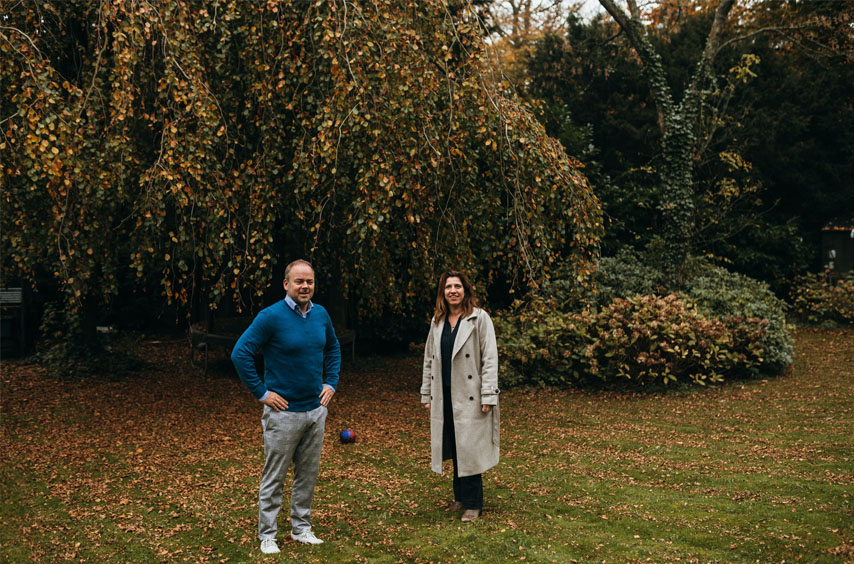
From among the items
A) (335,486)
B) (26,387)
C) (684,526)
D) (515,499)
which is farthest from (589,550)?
(26,387)

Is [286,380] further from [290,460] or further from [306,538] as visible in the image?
[306,538]

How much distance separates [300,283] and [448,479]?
221cm

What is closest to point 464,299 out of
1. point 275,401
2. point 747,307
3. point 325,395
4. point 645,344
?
point 325,395

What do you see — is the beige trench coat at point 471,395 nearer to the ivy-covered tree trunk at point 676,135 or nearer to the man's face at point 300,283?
the man's face at point 300,283

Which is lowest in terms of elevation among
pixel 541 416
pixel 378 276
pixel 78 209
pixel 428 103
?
pixel 541 416

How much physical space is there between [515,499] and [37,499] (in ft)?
10.3

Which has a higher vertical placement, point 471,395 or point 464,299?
point 464,299

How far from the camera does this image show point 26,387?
8.94 metres

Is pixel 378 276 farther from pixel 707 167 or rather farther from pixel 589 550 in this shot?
pixel 707 167

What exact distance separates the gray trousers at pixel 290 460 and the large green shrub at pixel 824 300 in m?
12.7

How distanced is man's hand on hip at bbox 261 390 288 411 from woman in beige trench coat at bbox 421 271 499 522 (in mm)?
1008

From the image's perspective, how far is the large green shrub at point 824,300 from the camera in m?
13.6

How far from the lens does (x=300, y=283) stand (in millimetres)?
3660

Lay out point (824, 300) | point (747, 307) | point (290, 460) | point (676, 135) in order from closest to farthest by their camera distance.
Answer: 1. point (290, 460)
2. point (747, 307)
3. point (676, 135)
4. point (824, 300)
